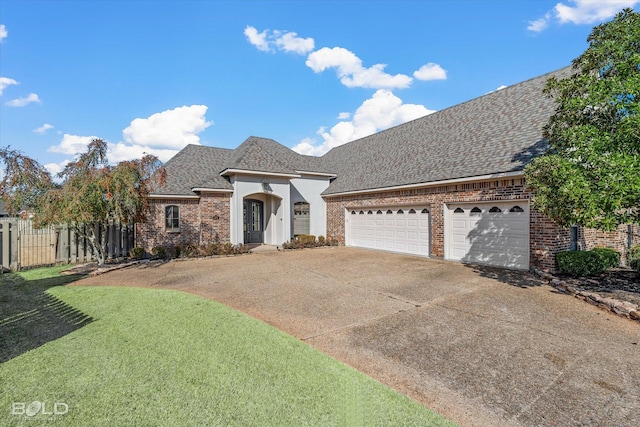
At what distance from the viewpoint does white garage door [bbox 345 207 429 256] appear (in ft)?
42.9

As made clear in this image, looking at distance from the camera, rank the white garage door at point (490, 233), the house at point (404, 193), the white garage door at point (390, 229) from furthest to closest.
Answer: the white garage door at point (390, 229) < the house at point (404, 193) < the white garage door at point (490, 233)

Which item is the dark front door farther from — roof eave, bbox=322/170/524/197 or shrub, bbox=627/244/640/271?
shrub, bbox=627/244/640/271

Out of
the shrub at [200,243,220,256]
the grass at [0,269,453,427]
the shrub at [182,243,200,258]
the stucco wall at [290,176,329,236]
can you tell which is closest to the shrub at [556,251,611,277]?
the grass at [0,269,453,427]

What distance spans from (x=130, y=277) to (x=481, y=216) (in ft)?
39.7

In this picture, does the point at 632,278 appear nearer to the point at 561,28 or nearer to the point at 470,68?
the point at 561,28

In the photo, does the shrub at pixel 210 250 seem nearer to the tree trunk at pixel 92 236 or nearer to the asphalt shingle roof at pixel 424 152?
the asphalt shingle roof at pixel 424 152

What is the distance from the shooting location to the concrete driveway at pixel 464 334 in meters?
3.16

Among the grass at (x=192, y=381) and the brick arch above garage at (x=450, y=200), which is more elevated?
the brick arch above garage at (x=450, y=200)

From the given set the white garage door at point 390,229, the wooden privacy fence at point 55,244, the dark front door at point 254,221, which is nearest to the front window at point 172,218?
the wooden privacy fence at point 55,244

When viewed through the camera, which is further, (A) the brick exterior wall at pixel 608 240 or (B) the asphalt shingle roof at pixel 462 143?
(B) the asphalt shingle roof at pixel 462 143

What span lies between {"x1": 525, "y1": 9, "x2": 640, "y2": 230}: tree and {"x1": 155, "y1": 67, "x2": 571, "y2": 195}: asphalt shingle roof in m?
2.86

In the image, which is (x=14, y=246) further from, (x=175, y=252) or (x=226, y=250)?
(x=226, y=250)

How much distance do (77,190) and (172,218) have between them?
608 centimetres

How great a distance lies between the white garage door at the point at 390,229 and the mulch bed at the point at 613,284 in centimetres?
531
